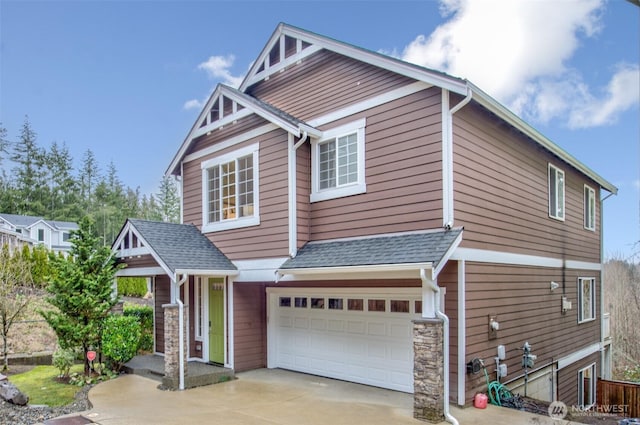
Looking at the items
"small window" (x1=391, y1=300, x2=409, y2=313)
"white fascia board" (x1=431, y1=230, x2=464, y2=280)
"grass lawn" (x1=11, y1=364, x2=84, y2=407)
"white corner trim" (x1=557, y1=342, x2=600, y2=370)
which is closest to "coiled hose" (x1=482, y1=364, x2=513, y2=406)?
"small window" (x1=391, y1=300, x2=409, y2=313)

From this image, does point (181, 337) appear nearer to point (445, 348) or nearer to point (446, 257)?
point (445, 348)

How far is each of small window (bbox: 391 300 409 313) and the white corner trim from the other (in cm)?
512

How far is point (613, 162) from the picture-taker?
2838 cm

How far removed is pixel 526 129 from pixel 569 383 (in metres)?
6.93

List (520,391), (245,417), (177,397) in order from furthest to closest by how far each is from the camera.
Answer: (520,391) → (177,397) → (245,417)

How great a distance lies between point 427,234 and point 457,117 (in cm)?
209

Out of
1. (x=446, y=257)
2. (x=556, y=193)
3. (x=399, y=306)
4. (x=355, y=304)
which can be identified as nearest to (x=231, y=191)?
(x=355, y=304)

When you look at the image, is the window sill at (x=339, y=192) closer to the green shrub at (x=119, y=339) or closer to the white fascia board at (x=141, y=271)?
the white fascia board at (x=141, y=271)

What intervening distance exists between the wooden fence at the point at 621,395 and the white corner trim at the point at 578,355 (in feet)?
7.74

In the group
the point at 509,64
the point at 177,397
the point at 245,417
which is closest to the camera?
the point at 245,417

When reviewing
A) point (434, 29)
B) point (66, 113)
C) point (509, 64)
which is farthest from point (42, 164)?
point (509, 64)

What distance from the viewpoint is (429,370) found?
6273 millimetres

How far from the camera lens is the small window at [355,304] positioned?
893cm

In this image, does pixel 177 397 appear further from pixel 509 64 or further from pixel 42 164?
pixel 42 164
